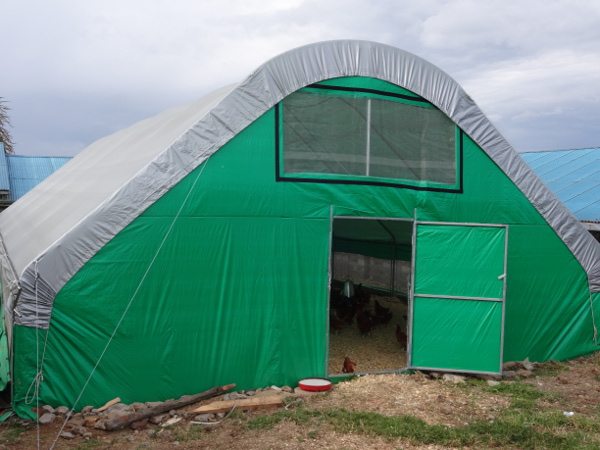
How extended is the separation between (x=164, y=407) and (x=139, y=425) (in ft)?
1.35

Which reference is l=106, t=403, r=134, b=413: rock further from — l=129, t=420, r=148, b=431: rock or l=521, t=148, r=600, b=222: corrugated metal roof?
l=521, t=148, r=600, b=222: corrugated metal roof

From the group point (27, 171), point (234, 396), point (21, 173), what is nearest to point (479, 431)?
point (234, 396)

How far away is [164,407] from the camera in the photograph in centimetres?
641

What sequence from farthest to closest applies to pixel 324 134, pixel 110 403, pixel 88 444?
pixel 324 134, pixel 110 403, pixel 88 444

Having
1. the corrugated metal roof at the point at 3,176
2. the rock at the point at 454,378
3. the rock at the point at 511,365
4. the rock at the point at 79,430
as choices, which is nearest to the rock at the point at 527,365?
the rock at the point at 511,365

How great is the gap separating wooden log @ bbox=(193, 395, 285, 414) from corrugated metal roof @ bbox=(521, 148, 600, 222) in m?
9.96

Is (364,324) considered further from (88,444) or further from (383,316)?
(88,444)

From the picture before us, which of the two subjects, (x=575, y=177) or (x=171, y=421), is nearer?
(x=171, y=421)

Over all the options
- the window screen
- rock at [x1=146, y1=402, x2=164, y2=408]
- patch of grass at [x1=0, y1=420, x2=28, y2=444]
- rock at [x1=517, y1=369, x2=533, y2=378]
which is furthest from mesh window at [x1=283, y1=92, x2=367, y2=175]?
patch of grass at [x1=0, y1=420, x2=28, y2=444]

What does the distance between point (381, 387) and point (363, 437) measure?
5.37 feet

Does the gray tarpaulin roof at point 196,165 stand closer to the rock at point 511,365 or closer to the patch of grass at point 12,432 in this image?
the patch of grass at point 12,432

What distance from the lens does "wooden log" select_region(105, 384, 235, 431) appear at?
5918 millimetres

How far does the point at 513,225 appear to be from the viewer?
882cm

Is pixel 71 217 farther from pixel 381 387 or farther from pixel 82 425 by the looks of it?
pixel 381 387
